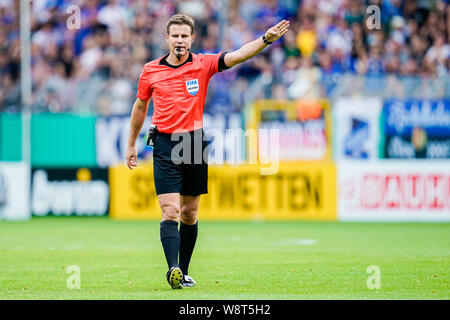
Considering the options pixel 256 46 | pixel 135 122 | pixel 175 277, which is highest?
pixel 256 46

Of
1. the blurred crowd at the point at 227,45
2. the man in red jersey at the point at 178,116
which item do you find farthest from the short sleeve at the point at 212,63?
the blurred crowd at the point at 227,45

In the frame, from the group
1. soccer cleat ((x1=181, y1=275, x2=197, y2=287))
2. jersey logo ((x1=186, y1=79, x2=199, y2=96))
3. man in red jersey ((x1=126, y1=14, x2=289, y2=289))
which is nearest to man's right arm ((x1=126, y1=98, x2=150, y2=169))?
man in red jersey ((x1=126, y1=14, x2=289, y2=289))

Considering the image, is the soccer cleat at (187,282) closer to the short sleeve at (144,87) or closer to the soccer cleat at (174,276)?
the soccer cleat at (174,276)

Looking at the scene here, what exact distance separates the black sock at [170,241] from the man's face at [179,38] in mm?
1490

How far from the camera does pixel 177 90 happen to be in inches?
311

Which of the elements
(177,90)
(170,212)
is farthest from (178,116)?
(170,212)

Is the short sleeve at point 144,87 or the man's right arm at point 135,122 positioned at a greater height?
the short sleeve at point 144,87

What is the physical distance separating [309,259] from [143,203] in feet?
25.7

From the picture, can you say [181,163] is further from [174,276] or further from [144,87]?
[174,276]

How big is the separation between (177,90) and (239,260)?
3200mm

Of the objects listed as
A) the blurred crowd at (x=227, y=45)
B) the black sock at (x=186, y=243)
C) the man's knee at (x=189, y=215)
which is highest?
the blurred crowd at (x=227, y=45)

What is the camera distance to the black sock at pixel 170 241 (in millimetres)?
7656

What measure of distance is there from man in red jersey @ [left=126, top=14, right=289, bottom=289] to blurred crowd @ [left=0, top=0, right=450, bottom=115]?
32.6ft
